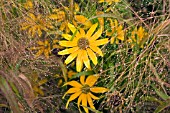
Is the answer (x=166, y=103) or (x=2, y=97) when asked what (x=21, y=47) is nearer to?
(x=2, y=97)

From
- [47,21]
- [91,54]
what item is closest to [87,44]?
[91,54]

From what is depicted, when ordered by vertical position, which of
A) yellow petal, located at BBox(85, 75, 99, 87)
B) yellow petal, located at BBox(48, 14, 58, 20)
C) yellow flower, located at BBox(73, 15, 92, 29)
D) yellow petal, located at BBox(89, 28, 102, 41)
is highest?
yellow petal, located at BBox(48, 14, 58, 20)

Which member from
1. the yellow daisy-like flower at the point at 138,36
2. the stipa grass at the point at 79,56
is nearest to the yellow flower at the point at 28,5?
the stipa grass at the point at 79,56

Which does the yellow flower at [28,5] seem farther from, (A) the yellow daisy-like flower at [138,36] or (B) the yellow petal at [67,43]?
(A) the yellow daisy-like flower at [138,36]

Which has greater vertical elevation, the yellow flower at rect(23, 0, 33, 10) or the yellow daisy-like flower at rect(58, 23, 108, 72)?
the yellow flower at rect(23, 0, 33, 10)

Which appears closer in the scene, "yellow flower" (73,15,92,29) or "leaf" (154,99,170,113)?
"leaf" (154,99,170,113)

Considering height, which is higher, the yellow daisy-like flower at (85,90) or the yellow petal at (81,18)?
the yellow petal at (81,18)

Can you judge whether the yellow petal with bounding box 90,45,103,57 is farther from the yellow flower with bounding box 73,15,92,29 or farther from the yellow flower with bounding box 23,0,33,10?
the yellow flower with bounding box 23,0,33,10

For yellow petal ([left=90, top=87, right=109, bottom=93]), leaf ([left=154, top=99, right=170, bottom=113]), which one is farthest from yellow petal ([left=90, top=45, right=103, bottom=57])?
leaf ([left=154, top=99, right=170, bottom=113])
